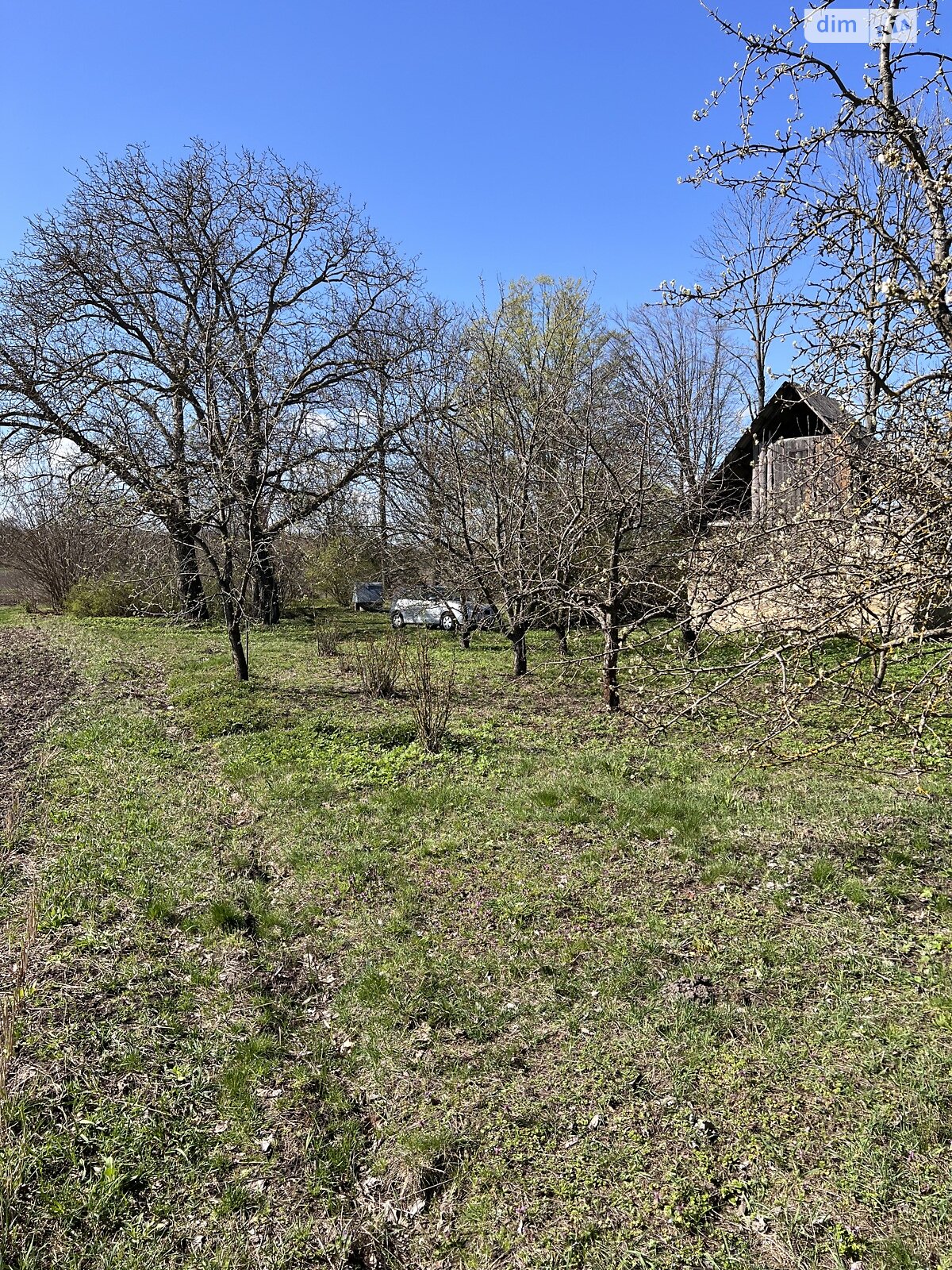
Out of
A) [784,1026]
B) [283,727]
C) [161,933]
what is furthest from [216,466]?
[784,1026]

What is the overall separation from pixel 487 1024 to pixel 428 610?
1612 centimetres

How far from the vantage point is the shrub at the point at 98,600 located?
2288cm

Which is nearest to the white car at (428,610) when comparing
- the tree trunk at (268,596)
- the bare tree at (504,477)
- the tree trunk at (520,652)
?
the bare tree at (504,477)

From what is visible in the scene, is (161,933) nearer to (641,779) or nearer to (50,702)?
(641,779)

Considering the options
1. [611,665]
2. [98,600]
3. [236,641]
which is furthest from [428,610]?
[98,600]

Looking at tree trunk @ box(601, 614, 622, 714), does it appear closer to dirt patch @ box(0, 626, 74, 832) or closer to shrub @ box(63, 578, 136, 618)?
dirt patch @ box(0, 626, 74, 832)

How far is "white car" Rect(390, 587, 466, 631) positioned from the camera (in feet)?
47.4

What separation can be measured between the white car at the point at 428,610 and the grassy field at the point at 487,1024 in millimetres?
8169

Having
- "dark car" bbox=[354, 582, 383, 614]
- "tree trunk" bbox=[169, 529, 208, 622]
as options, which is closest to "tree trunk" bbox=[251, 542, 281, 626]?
"tree trunk" bbox=[169, 529, 208, 622]

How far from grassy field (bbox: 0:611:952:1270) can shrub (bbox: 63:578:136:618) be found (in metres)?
18.5

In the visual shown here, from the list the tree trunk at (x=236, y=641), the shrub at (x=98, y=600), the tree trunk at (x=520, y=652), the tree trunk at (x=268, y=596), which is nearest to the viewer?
the tree trunk at (x=236, y=641)

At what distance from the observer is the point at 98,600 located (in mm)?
23094

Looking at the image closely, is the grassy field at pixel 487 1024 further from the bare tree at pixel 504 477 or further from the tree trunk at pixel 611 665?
the bare tree at pixel 504 477

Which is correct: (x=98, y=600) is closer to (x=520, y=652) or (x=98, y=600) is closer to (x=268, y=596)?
(x=268, y=596)
